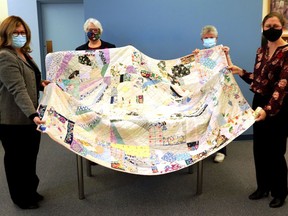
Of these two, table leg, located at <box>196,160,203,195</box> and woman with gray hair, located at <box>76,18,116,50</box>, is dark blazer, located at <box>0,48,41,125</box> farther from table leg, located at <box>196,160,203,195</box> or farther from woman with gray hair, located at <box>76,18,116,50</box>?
table leg, located at <box>196,160,203,195</box>

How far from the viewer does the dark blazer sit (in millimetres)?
1865

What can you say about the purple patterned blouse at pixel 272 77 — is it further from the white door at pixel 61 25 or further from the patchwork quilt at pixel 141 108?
the white door at pixel 61 25

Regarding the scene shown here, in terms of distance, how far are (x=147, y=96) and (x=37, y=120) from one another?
1.02 metres

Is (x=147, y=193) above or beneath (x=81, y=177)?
beneath

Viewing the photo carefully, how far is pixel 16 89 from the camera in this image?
187 centimetres

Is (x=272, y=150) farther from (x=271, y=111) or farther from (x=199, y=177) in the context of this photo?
(x=199, y=177)

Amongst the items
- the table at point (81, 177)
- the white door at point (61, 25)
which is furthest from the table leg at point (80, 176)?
the white door at point (61, 25)

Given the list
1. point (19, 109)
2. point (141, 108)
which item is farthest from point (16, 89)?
point (141, 108)

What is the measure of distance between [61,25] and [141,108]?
2.41 m

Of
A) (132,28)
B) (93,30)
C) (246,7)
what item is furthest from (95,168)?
(246,7)

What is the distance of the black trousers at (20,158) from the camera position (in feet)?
6.55

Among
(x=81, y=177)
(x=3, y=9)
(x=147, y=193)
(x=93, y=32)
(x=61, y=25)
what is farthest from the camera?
(x=61, y=25)

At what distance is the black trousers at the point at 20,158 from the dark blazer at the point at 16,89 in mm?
70

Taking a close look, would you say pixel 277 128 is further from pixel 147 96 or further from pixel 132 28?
pixel 132 28
